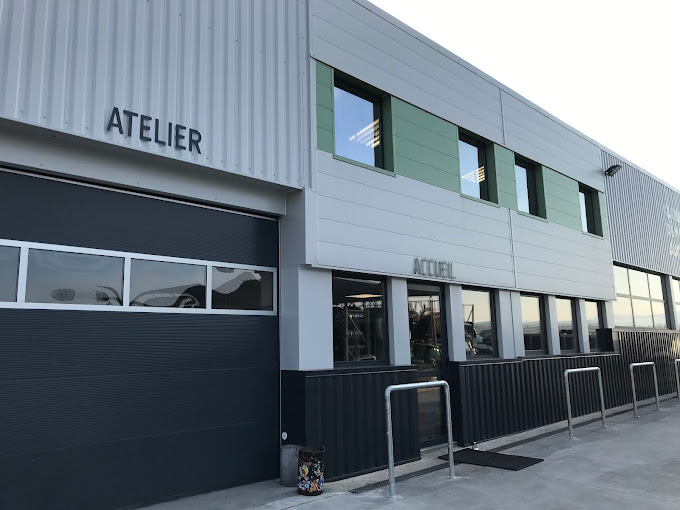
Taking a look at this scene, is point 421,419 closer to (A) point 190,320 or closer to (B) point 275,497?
(B) point 275,497

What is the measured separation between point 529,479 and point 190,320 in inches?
161

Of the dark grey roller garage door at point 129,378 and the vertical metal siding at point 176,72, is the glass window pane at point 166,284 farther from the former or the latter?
the vertical metal siding at point 176,72

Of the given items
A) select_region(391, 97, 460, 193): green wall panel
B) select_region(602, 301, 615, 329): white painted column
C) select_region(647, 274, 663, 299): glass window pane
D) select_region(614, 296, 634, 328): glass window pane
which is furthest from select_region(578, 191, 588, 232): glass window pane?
select_region(391, 97, 460, 193): green wall panel

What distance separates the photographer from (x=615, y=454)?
7.02 metres

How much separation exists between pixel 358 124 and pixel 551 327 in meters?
5.88

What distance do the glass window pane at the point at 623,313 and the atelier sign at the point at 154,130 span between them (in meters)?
11.2

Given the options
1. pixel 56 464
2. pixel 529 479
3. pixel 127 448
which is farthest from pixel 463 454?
pixel 56 464

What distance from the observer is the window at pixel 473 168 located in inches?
356

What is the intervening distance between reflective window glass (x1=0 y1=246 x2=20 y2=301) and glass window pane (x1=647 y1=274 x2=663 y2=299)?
50.6 feet

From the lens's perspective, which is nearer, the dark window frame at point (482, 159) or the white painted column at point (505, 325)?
the white painted column at point (505, 325)

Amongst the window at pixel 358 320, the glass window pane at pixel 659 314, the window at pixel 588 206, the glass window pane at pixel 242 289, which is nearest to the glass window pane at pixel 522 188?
the window at pixel 588 206

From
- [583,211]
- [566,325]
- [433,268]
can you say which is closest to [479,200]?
[433,268]

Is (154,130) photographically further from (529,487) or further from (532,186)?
(532,186)

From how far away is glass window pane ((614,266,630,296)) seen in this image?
1319 centimetres
